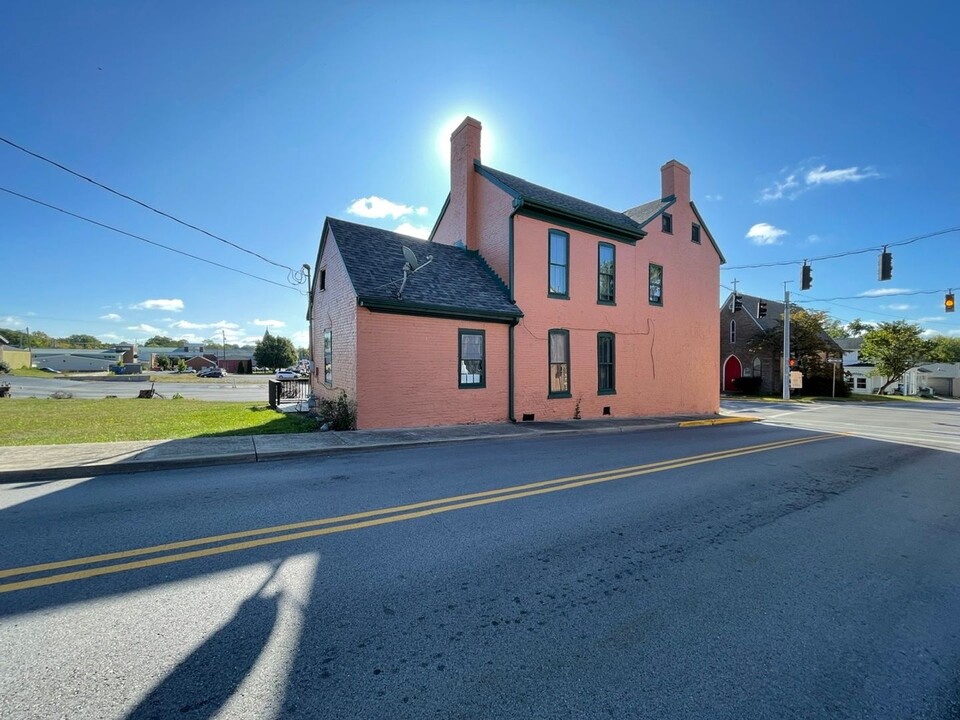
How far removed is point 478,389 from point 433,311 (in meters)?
2.69

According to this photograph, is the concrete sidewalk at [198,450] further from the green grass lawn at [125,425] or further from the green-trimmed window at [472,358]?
the green-trimmed window at [472,358]

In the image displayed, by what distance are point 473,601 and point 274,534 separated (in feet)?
7.66

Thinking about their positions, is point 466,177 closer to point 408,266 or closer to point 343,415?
point 408,266

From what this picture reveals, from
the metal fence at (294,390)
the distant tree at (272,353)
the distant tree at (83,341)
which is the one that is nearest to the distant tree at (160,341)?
the distant tree at (83,341)

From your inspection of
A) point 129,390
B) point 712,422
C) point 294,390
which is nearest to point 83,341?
point 129,390

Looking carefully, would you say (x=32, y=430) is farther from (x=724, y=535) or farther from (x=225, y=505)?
(x=724, y=535)

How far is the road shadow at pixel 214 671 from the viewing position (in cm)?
212

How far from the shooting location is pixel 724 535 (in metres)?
4.59

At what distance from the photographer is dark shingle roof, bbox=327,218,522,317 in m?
11.5

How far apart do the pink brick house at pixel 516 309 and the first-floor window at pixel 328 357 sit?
2.6 inches

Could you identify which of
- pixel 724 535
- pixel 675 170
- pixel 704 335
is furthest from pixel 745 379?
pixel 724 535

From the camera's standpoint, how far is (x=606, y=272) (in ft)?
52.5

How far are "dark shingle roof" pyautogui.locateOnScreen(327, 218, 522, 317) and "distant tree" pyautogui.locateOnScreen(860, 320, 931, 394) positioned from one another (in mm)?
47702

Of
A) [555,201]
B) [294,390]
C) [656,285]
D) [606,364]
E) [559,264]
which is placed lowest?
[294,390]
